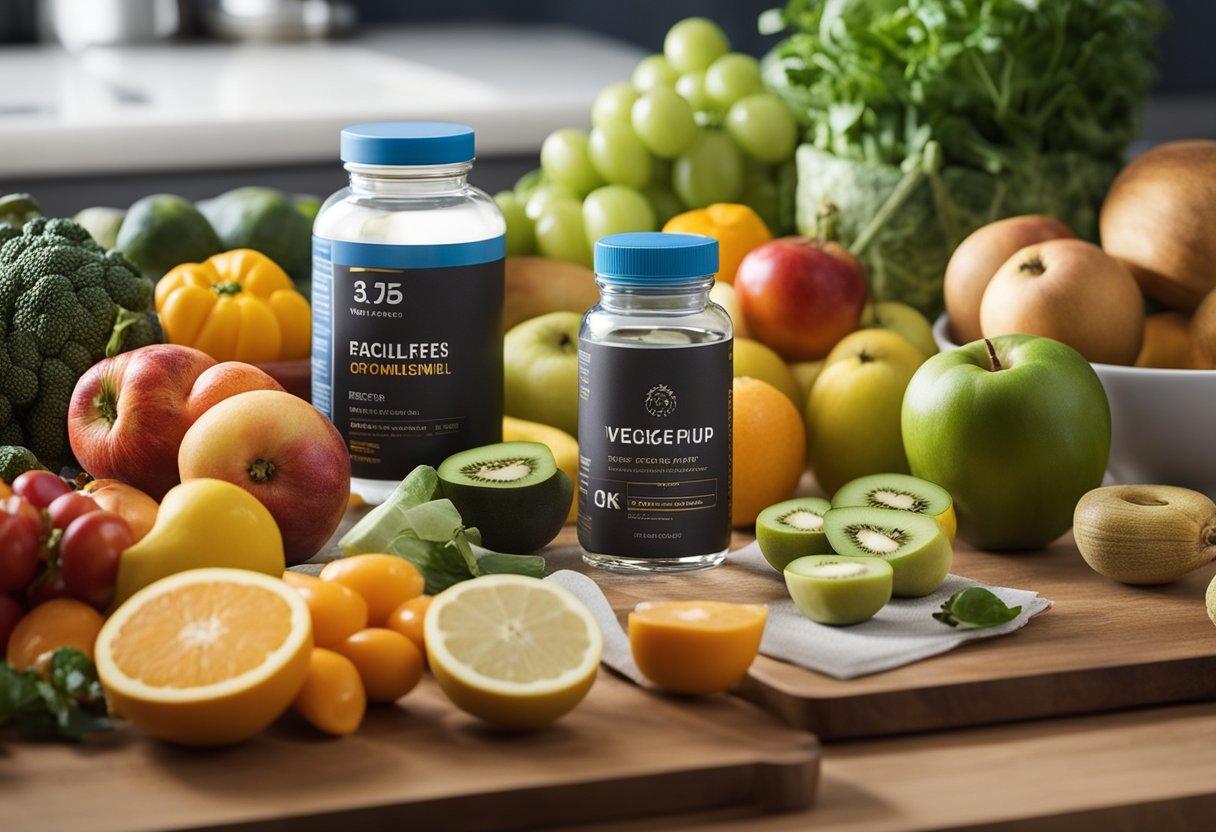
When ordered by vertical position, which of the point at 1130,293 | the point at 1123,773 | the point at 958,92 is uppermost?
the point at 958,92

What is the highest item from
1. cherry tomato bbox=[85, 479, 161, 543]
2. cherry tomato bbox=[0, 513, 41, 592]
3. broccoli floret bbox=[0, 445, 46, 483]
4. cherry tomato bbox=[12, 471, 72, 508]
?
cherry tomato bbox=[12, 471, 72, 508]

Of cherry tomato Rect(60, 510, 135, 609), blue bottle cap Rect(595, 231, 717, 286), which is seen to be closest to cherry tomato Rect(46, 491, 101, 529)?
cherry tomato Rect(60, 510, 135, 609)

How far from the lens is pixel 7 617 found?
94 cm

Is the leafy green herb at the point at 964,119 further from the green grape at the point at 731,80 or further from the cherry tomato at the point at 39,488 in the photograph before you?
the cherry tomato at the point at 39,488

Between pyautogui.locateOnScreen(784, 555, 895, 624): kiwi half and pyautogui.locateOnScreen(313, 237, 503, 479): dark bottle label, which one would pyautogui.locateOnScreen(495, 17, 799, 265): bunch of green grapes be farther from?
pyautogui.locateOnScreen(784, 555, 895, 624): kiwi half

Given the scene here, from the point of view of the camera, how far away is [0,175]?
→ 2.34m

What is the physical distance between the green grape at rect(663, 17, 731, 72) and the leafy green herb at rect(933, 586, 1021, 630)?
0.95 meters

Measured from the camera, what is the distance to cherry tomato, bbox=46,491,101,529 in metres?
0.96

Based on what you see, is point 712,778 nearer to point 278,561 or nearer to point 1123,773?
point 1123,773

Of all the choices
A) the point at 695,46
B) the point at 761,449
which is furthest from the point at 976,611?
the point at 695,46

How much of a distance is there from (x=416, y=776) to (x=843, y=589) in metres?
0.32

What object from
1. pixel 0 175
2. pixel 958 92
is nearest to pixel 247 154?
Answer: pixel 0 175

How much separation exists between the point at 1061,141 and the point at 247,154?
1.34 metres

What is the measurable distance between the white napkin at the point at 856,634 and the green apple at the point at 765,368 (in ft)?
1.04
